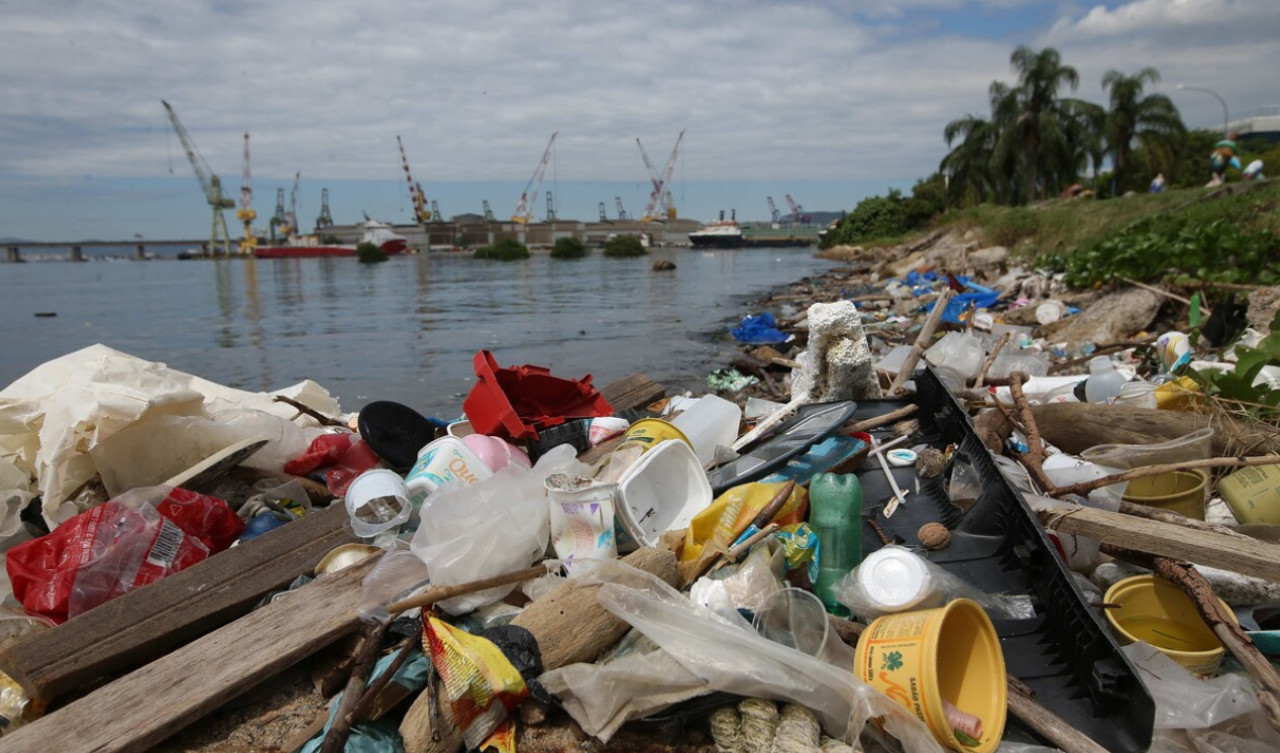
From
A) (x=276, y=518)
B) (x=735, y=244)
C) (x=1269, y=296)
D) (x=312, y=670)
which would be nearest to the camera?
(x=312, y=670)

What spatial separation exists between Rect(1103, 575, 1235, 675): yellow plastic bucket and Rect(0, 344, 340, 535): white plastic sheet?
12.5ft

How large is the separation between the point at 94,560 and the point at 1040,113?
147ft

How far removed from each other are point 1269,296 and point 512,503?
635 centimetres

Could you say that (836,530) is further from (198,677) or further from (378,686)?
(198,677)

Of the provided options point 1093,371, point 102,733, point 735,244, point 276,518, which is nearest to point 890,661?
point 102,733

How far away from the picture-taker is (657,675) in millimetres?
1950

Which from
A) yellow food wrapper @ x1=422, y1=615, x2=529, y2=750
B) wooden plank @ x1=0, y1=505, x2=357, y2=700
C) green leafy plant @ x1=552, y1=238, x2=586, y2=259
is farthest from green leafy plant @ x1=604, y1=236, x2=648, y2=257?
yellow food wrapper @ x1=422, y1=615, x2=529, y2=750

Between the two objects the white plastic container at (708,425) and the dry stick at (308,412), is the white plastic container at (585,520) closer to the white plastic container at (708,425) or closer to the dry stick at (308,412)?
the white plastic container at (708,425)

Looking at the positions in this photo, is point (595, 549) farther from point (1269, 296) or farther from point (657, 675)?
point (1269, 296)

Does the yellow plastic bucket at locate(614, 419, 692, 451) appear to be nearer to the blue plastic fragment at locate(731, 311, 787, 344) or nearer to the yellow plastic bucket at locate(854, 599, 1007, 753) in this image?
the yellow plastic bucket at locate(854, 599, 1007, 753)

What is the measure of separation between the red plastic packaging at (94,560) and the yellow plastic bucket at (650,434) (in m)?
1.81

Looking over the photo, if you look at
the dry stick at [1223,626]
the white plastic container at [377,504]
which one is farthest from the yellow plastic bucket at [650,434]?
the dry stick at [1223,626]

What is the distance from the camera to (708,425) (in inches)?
158

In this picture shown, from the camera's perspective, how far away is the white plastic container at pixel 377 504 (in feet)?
9.59
